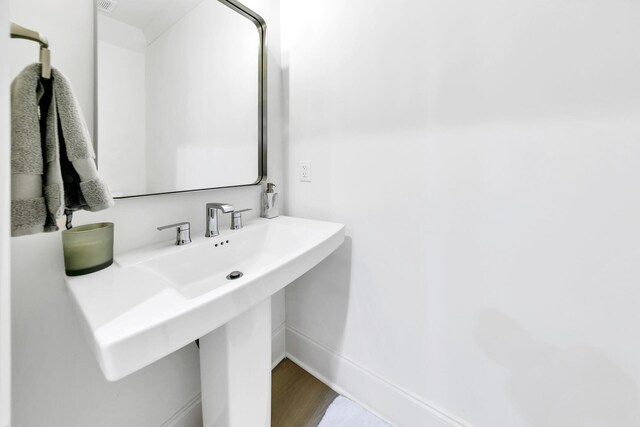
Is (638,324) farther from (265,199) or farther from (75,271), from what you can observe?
(75,271)

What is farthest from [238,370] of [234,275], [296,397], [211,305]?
[296,397]

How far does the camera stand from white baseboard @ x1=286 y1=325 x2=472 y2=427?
1005 millimetres

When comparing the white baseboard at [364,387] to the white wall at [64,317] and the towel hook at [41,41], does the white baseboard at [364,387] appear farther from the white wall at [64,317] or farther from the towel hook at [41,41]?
the towel hook at [41,41]

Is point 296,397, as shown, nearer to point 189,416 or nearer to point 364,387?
point 364,387

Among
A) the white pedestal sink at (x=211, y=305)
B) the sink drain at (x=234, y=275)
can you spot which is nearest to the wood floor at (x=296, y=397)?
the white pedestal sink at (x=211, y=305)

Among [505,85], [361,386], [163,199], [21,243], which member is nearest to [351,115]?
[505,85]

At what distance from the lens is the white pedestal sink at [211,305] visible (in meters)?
0.45

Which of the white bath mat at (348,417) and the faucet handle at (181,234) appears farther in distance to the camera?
the white bath mat at (348,417)

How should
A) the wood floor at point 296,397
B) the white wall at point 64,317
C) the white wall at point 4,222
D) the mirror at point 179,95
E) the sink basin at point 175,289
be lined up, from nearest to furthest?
1. the white wall at point 4,222
2. the sink basin at point 175,289
3. the white wall at point 64,317
4. the mirror at point 179,95
5. the wood floor at point 296,397

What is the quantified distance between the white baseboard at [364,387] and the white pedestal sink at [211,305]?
0.45 meters

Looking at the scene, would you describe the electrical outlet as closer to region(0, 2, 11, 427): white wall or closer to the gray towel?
the gray towel

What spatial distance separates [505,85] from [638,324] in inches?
28.8

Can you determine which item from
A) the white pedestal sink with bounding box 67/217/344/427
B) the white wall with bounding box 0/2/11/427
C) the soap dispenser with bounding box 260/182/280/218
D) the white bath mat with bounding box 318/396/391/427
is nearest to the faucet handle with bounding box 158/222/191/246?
the white pedestal sink with bounding box 67/217/344/427

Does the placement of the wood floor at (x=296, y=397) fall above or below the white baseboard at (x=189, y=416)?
below
